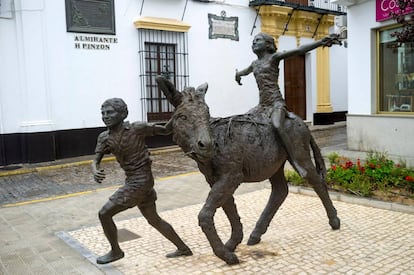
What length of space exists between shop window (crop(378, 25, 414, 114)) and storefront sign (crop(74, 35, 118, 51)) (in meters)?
7.71

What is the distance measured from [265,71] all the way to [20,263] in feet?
11.7

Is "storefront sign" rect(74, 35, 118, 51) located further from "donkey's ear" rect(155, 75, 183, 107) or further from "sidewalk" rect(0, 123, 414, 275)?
"donkey's ear" rect(155, 75, 183, 107)

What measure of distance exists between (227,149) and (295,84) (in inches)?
581

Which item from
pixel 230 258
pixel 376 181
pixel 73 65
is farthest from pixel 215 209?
pixel 73 65

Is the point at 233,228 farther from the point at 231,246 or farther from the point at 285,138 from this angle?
the point at 285,138

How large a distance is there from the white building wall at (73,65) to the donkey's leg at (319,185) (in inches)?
340

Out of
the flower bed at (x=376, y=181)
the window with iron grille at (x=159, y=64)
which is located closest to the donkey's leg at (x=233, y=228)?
the flower bed at (x=376, y=181)

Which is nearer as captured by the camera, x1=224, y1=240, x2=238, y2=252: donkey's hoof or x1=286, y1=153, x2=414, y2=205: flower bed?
x1=224, y1=240, x2=238, y2=252: donkey's hoof

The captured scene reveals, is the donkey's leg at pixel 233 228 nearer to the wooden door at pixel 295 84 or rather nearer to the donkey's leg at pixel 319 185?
the donkey's leg at pixel 319 185

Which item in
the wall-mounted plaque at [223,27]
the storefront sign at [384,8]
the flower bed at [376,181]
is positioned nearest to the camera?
the flower bed at [376,181]

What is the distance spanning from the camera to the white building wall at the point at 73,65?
11086 mm

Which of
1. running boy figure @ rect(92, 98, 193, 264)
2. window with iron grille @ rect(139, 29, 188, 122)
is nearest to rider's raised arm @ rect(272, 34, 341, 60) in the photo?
running boy figure @ rect(92, 98, 193, 264)

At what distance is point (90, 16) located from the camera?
479 inches

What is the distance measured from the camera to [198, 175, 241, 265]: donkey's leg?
4.02 m
